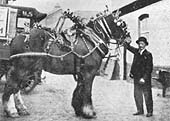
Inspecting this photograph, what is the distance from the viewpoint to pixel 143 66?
225 cm

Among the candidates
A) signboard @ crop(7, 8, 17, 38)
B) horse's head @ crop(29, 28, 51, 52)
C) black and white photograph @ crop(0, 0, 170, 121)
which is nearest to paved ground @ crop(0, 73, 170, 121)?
black and white photograph @ crop(0, 0, 170, 121)

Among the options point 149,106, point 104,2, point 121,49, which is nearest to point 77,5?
point 104,2

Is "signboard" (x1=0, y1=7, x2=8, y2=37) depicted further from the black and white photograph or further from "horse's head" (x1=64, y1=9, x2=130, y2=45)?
"horse's head" (x1=64, y1=9, x2=130, y2=45)

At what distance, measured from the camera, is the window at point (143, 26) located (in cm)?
233

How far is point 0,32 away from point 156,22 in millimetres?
1667

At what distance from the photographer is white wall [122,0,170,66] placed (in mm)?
2264

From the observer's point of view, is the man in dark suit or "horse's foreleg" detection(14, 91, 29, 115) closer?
"horse's foreleg" detection(14, 91, 29, 115)

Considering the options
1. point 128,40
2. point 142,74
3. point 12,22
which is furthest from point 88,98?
point 12,22

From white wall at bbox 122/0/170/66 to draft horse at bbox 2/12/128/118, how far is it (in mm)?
215

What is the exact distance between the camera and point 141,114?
2.23 m

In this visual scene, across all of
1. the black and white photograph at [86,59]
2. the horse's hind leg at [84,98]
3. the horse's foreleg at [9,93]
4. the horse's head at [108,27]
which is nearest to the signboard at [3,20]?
the black and white photograph at [86,59]

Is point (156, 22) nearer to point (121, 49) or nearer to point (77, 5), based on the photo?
point (121, 49)

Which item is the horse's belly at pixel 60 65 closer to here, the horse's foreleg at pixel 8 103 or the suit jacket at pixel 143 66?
the horse's foreleg at pixel 8 103

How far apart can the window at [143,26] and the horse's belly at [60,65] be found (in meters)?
0.83
